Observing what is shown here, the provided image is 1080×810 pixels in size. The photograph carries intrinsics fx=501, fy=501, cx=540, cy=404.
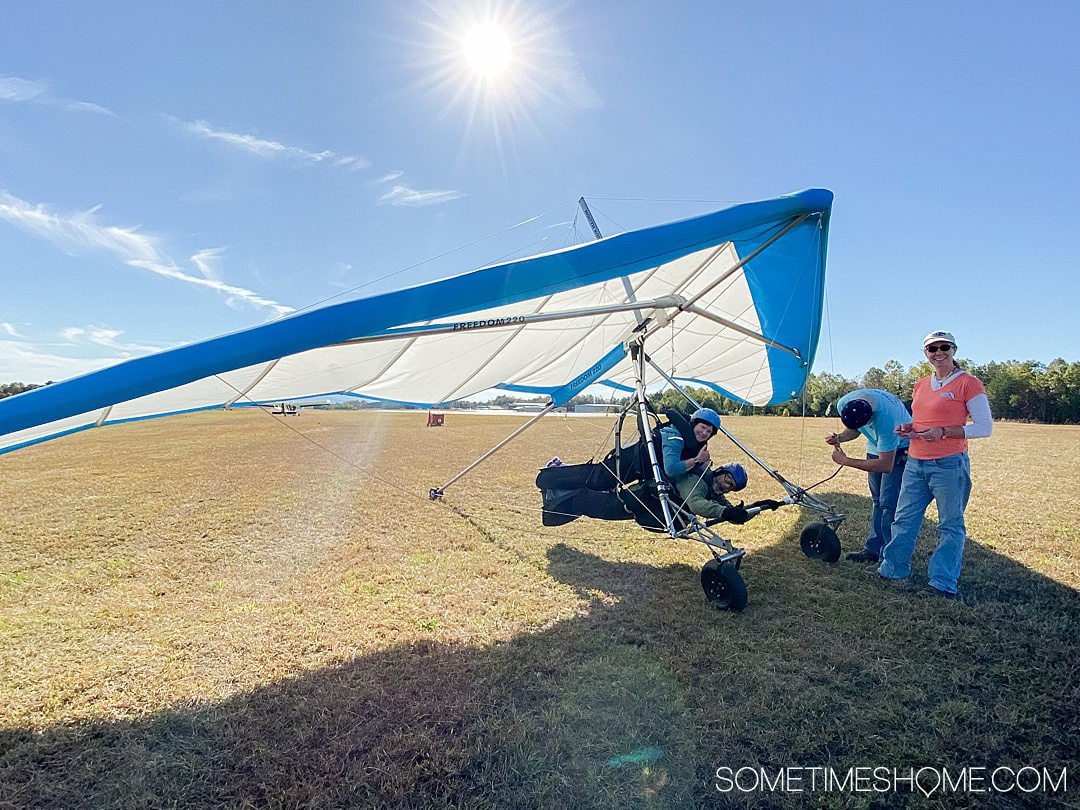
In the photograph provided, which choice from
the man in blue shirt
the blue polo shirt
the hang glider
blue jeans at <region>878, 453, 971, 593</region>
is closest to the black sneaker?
the man in blue shirt

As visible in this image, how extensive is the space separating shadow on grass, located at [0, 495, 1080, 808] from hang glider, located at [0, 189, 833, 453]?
1.44m

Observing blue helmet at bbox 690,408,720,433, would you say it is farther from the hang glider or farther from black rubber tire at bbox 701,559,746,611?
black rubber tire at bbox 701,559,746,611

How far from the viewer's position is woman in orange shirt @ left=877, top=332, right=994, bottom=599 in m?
3.13

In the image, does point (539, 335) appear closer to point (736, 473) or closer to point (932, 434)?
point (736, 473)

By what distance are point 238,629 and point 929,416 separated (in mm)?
4643

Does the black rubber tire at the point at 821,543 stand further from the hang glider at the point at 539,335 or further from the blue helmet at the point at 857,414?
the hang glider at the point at 539,335

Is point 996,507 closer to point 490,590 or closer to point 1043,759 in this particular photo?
point 1043,759

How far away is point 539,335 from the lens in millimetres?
4539

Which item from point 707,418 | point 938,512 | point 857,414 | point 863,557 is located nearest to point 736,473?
point 707,418

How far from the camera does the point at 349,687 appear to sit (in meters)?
2.43

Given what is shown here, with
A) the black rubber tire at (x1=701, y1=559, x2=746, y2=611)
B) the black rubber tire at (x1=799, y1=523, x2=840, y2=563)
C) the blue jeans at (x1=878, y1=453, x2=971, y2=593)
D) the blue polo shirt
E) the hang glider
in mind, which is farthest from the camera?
the black rubber tire at (x1=799, y1=523, x2=840, y2=563)

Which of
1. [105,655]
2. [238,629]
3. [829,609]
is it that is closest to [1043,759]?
[829,609]

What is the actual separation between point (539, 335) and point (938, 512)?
3213 millimetres

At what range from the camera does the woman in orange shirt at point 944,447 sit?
10.3 feet
